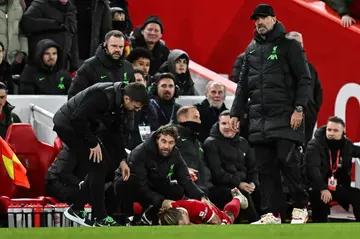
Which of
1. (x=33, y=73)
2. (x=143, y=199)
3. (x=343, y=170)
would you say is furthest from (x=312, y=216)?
(x=33, y=73)

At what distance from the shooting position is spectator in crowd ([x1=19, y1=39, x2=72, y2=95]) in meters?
13.1

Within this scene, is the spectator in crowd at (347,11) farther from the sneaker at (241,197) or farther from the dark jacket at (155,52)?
the sneaker at (241,197)

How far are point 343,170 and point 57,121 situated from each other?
11.8 ft

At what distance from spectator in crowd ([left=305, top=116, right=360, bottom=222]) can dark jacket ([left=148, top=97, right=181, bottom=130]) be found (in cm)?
143

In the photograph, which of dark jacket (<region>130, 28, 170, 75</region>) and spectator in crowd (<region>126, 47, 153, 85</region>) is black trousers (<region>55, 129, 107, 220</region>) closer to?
spectator in crowd (<region>126, 47, 153, 85</region>)

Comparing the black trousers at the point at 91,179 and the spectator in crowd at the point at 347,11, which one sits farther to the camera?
the spectator in crowd at the point at 347,11

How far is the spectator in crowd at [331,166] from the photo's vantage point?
506 inches

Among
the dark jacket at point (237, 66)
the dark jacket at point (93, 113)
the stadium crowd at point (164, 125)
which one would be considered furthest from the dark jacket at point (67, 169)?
the dark jacket at point (237, 66)

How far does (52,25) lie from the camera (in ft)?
44.9

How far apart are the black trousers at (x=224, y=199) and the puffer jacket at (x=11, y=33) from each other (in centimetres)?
261

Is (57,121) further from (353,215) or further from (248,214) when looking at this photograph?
(353,215)

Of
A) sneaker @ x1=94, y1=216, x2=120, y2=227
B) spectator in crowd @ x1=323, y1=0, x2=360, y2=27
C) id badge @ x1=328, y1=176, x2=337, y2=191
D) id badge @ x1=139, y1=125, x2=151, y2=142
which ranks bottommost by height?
sneaker @ x1=94, y1=216, x2=120, y2=227

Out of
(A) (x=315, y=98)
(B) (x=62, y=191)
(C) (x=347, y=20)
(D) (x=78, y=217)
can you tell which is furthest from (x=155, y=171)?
(C) (x=347, y=20)

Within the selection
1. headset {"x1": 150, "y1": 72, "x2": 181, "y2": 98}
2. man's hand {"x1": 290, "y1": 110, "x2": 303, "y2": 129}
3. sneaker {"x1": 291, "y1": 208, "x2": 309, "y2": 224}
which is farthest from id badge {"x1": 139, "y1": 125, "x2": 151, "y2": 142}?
man's hand {"x1": 290, "y1": 110, "x2": 303, "y2": 129}
